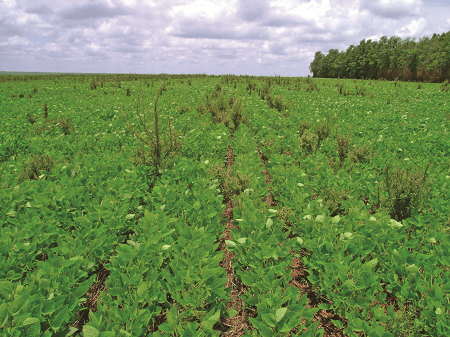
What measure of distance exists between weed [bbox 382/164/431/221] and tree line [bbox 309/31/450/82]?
28204 millimetres

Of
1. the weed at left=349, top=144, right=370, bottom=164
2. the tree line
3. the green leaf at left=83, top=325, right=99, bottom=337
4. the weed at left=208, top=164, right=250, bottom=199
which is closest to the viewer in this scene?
the green leaf at left=83, top=325, right=99, bottom=337

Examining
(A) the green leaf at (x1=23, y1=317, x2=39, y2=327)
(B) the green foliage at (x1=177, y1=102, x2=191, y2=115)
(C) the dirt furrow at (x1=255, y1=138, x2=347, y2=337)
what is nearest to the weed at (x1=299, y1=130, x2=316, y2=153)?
(C) the dirt furrow at (x1=255, y1=138, x2=347, y2=337)

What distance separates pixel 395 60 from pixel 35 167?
165ft

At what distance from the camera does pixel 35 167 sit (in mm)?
4312

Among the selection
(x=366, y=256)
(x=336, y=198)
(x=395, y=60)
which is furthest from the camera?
(x=395, y=60)

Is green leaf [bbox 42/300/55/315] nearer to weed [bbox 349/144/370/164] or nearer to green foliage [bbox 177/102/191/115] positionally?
weed [bbox 349/144/370/164]

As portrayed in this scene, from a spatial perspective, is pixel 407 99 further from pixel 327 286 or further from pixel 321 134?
pixel 327 286

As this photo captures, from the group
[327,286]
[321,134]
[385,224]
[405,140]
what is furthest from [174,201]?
[405,140]

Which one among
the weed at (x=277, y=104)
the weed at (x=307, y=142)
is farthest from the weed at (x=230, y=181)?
the weed at (x=277, y=104)

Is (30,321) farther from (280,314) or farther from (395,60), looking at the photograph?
(395,60)

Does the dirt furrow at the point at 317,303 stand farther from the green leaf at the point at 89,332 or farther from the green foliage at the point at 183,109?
the green foliage at the point at 183,109

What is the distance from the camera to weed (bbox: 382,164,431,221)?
10.6 ft

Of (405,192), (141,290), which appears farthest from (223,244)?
(405,192)

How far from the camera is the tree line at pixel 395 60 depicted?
1230 inches
